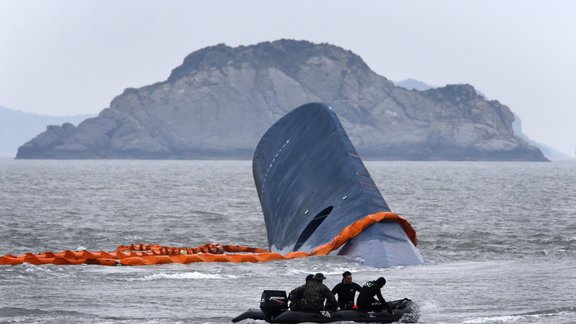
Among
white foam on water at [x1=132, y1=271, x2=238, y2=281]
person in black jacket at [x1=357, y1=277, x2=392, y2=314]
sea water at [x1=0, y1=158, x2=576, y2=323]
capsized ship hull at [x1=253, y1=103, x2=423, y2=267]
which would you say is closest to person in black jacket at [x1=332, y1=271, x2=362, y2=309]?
person in black jacket at [x1=357, y1=277, x2=392, y2=314]

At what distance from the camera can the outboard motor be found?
24.4 metres

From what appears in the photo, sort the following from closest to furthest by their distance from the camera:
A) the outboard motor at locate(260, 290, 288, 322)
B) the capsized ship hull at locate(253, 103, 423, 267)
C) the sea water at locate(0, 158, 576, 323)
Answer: the outboard motor at locate(260, 290, 288, 322)
the sea water at locate(0, 158, 576, 323)
the capsized ship hull at locate(253, 103, 423, 267)

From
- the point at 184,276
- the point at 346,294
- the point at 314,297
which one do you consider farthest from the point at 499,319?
the point at 184,276

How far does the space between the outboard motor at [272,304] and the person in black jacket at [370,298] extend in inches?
73.2

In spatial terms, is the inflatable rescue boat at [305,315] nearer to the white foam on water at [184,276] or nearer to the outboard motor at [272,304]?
the outboard motor at [272,304]

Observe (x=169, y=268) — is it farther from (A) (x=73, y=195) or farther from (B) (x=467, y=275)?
(A) (x=73, y=195)

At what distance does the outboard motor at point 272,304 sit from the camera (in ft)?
80.2

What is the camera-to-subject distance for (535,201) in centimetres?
8831

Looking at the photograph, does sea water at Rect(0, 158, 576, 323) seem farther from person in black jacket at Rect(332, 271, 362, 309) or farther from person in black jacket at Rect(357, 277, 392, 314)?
person in black jacket at Rect(332, 271, 362, 309)

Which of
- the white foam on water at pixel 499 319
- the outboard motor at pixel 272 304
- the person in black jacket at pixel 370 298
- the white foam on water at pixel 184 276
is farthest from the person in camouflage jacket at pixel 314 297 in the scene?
the white foam on water at pixel 184 276

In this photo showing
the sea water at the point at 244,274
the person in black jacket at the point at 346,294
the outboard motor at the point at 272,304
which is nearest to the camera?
the outboard motor at the point at 272,304

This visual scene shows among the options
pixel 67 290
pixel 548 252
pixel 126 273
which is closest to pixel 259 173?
pixel 548 252

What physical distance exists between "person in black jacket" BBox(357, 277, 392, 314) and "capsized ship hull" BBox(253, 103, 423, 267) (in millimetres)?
10366

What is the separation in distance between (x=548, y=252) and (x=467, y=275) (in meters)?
10.1
